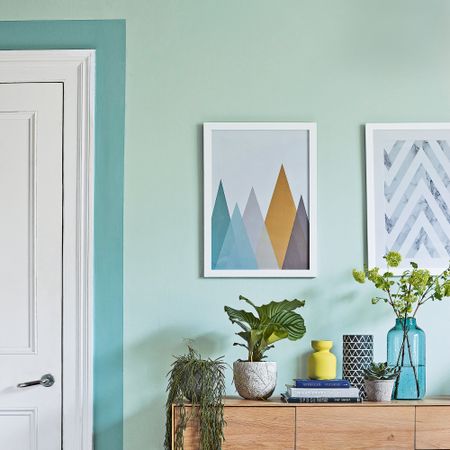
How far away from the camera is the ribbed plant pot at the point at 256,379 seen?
9.13 feet

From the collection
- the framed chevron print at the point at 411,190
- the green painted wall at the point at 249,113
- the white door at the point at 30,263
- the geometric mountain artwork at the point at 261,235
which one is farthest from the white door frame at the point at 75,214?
the framed chevron print at the point at 411,190

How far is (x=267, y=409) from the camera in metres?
2.71

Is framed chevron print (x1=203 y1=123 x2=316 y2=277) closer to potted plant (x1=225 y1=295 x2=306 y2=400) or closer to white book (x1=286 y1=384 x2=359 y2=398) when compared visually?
potted plant (x1=225 y1=295 x2=306 y2=400)

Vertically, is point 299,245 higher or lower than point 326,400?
higher

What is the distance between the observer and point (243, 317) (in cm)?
286

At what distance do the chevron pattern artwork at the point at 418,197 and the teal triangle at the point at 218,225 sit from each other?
1.93 feet

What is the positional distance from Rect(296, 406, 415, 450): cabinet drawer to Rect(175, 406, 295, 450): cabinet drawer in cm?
4

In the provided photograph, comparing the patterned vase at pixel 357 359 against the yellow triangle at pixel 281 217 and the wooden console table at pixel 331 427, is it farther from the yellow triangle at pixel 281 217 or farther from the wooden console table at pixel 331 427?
the yellow triangle at pixel 281 217

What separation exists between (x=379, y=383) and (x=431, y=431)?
223 mm

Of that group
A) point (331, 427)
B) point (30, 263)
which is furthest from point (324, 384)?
point (30, 263)

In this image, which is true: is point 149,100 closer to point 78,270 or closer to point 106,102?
point 106,102

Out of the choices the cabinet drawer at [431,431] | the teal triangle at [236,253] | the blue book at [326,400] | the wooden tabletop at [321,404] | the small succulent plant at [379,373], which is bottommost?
the cabinet drawer at [431,431]

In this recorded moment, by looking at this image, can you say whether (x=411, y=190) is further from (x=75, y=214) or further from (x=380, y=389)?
(x=75, y=214)

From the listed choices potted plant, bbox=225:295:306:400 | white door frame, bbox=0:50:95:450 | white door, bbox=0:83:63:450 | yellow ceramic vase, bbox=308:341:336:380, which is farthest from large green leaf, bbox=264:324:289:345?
white door, bbox=0:83:63:450
